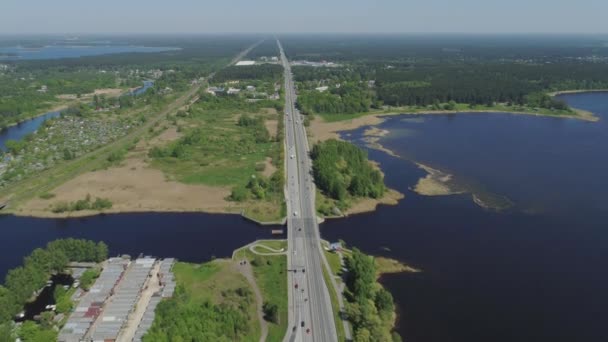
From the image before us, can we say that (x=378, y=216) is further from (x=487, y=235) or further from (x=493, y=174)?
(x=493, y=174)

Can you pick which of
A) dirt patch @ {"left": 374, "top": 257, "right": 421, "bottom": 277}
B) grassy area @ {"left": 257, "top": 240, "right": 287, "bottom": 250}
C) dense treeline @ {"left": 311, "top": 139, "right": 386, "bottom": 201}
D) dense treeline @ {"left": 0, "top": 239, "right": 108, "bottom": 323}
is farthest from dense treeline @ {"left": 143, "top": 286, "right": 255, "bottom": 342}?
dense treeline @ {"left": 311, "top": 139, "right": 386, "bottom": 201}

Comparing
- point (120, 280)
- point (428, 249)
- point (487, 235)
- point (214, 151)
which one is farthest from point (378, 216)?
point (214, 151)

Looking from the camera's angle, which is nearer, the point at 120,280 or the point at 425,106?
the point at 120,280

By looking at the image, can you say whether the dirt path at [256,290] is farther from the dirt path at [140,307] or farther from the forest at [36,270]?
the forest at [36,270]

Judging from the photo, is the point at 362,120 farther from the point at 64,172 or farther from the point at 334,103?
the point at 64,172

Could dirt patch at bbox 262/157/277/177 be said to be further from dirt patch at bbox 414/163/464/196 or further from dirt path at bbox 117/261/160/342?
dirt path at bbox 117/261/160/342
